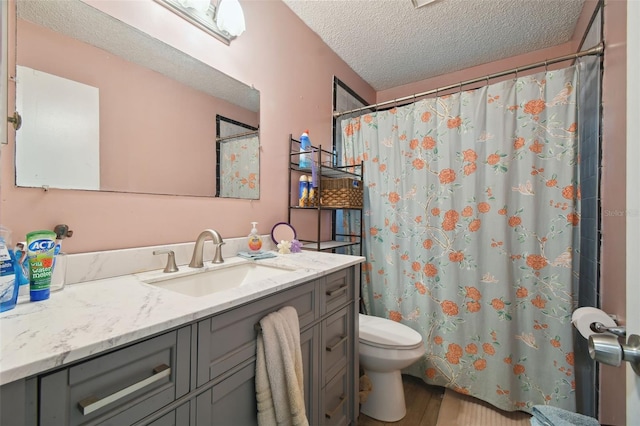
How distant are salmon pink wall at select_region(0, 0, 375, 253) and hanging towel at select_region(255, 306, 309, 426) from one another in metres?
0.61

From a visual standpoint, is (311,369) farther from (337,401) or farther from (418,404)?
(418,404)

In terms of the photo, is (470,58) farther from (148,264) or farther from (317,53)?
(148,264)

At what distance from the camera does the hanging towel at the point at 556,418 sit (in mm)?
526

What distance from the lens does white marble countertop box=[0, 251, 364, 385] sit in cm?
44

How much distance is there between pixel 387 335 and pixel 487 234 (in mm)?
831

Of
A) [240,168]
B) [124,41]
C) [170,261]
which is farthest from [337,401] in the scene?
[124,41]

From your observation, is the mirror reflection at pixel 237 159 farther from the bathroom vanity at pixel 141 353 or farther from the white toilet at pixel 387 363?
the white toilet at pixel 387 363

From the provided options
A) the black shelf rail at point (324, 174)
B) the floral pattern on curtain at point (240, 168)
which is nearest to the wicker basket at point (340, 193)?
the black shelf rail at point (324, 174)

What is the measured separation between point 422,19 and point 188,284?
80.6 inches

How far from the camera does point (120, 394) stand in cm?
52

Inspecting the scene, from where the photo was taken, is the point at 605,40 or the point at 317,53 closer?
the point at 605,40

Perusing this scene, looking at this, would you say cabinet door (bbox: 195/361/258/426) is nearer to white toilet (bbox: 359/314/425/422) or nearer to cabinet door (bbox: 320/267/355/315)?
cabinet door (bbox: 320/267/355/315)

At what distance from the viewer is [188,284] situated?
Result: 105 centimetres

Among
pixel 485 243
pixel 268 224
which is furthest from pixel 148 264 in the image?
pixel 485 243
